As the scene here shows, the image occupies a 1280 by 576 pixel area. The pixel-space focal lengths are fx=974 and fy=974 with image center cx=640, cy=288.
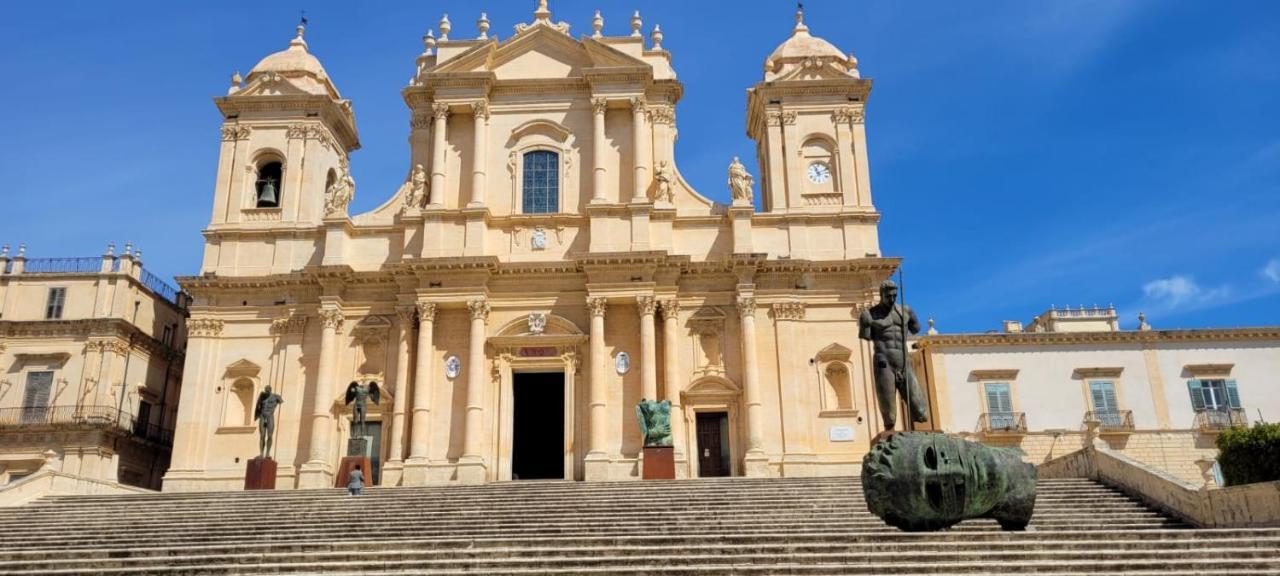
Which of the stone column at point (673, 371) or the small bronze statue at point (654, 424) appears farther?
the stone column at point (673, 371)

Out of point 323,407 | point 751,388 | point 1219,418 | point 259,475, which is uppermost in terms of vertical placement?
point 751,388

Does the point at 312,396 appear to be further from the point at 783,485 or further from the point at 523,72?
the point at 783,485

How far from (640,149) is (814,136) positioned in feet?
17.6

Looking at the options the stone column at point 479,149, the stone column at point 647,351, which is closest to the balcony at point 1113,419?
the stone column at point 647,351

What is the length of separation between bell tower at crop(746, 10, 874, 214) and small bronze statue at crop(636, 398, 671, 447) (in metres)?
8.11

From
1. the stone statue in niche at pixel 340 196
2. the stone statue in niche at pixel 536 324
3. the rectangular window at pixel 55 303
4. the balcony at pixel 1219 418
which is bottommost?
the balcony at pixel 1219 418

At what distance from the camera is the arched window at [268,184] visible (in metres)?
29.5

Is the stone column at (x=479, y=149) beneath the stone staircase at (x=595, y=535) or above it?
above

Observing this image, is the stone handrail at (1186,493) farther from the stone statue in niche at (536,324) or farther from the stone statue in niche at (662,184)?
the stone statue in niche at (536,324)

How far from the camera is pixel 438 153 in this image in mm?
28250

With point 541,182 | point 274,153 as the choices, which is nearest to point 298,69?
point 274,153

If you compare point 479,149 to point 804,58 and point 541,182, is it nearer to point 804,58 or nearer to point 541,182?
point 541,182

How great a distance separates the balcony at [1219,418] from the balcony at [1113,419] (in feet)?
7.47

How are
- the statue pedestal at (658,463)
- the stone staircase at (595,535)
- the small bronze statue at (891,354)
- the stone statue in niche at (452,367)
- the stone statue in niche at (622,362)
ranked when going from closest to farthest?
the stone staircase at (595,535)
the small bronze statue at (891,354)
the statue pedestal at (658,463)
the stone statue in niche at (622,362)
the stone statue in niche at (452,367)
